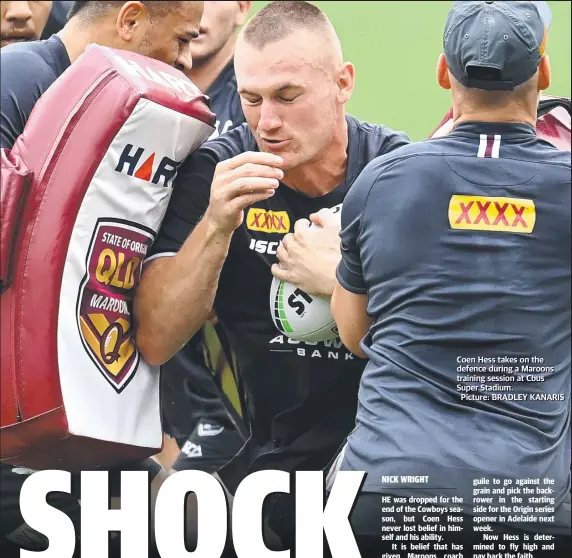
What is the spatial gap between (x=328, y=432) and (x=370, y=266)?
2.65ft

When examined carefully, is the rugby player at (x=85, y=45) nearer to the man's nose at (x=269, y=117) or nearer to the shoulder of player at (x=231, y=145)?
the shoulder of player at (x=231, y=145)

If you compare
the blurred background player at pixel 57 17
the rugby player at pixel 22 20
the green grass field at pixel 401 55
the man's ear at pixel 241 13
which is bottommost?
the rugby player at pixel 22 20

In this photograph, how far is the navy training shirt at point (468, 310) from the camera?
2.46m

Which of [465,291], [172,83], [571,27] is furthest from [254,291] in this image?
[571,27]

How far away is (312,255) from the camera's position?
9.54ft

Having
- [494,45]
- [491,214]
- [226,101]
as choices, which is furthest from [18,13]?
[491,214]

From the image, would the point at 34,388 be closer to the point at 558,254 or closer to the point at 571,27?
the point at 558,254

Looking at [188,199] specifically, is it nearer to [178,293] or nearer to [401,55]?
[178,293]

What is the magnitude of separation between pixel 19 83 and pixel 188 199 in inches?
19.7

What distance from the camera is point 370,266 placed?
8.32 ft

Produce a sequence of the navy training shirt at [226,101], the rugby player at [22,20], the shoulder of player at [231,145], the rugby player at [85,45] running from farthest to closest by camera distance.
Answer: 1. the navy training shirt at [226,101]
2. the rugby player at [22,20]
3. the shoulder of player at [231,145]
4. the rugby player at [85,45]

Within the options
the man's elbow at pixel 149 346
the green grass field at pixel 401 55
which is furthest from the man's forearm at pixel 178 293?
the green grass field at pixel 401 55

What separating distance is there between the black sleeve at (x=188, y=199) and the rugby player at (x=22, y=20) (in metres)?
0.95

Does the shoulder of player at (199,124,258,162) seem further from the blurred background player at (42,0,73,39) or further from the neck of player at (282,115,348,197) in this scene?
the blurred background player at (42,0,73,39)
